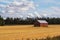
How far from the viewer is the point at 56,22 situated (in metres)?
124

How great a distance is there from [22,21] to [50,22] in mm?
16744

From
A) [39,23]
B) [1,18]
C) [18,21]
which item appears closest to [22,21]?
[18,21]

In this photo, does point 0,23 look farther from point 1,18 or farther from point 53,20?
point 53,20

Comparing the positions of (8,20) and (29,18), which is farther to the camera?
(29,18)

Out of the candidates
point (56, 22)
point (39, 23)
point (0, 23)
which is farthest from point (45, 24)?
point (56, 22)

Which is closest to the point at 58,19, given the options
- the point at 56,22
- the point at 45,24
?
the point at 56,22

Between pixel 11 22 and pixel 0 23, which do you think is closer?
pixel 0 23

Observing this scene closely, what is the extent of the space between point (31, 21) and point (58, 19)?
52.4 ft

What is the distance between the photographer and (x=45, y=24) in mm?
96562

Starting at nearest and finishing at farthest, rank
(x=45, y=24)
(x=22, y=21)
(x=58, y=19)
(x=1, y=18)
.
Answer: (x=45, y=24) → (x=1, y=18) → (x=22, y=21) → (x=58, y=19)

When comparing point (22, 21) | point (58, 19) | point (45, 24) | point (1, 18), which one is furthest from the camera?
point (58, 19)

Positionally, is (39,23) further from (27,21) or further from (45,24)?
(27,21)

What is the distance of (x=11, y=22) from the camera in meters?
117

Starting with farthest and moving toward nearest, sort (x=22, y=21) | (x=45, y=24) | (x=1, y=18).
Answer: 1. (x=22, y=21)
2. (x=1, y=18)
3. (x=45, y=24)
